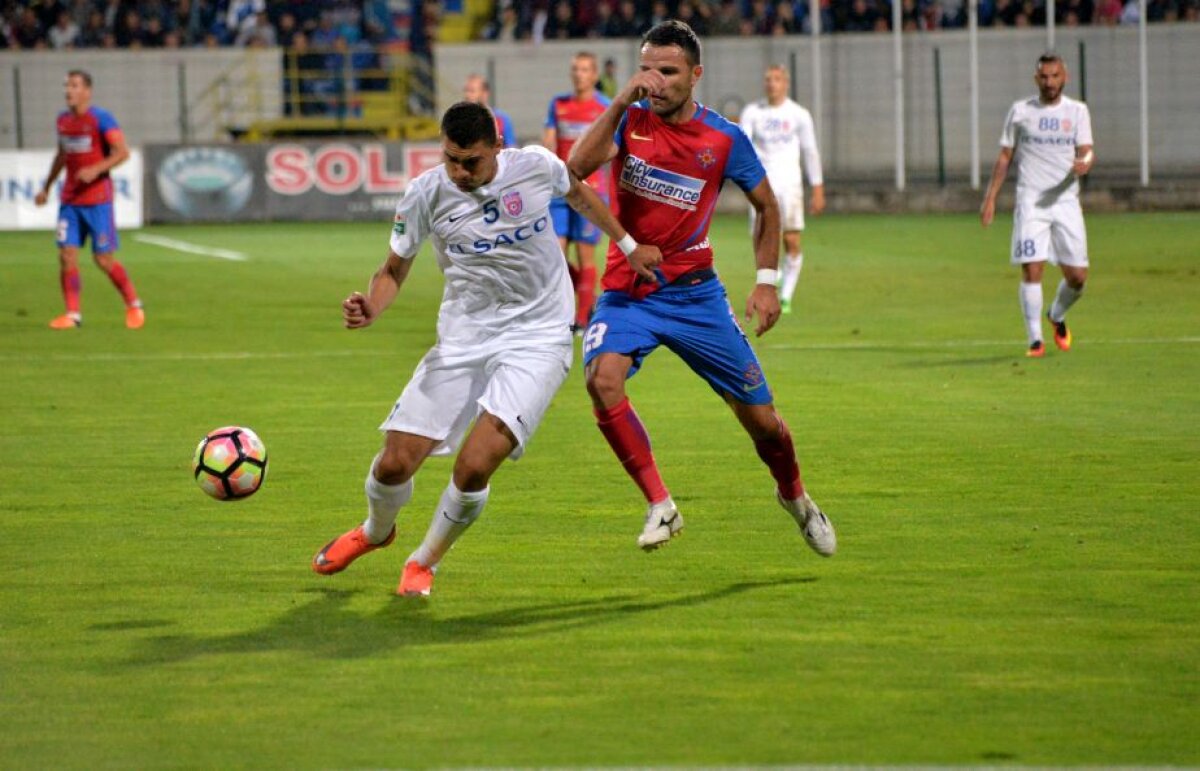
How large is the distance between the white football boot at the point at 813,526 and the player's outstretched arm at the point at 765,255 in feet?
2.29

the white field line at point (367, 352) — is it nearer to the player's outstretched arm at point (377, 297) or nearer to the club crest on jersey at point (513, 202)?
the player's outstretched arm at point (377, 297)

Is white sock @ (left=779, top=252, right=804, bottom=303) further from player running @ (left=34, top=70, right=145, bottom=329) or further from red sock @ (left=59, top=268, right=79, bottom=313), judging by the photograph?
A: red sock @ (left=59, top=268, right=79, bottom=313)

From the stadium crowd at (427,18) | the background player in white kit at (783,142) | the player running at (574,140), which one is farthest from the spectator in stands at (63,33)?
the player running at (574,140)

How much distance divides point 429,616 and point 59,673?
1329mm

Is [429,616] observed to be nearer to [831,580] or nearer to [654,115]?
[831,580]

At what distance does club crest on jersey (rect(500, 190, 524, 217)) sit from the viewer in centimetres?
682

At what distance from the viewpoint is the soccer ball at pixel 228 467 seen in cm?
739

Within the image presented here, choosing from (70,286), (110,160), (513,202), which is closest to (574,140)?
(110,160)

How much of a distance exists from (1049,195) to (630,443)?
789 cm

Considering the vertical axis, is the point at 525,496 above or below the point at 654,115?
below

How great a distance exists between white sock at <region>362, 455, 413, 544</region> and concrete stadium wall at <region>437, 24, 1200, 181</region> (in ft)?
90.4

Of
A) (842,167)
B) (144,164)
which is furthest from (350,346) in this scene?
(842,167)

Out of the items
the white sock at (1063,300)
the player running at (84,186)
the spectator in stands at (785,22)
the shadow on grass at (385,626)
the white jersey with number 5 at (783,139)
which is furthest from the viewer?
the spectator in stands at (785,22)

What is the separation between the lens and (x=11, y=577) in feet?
23.9
